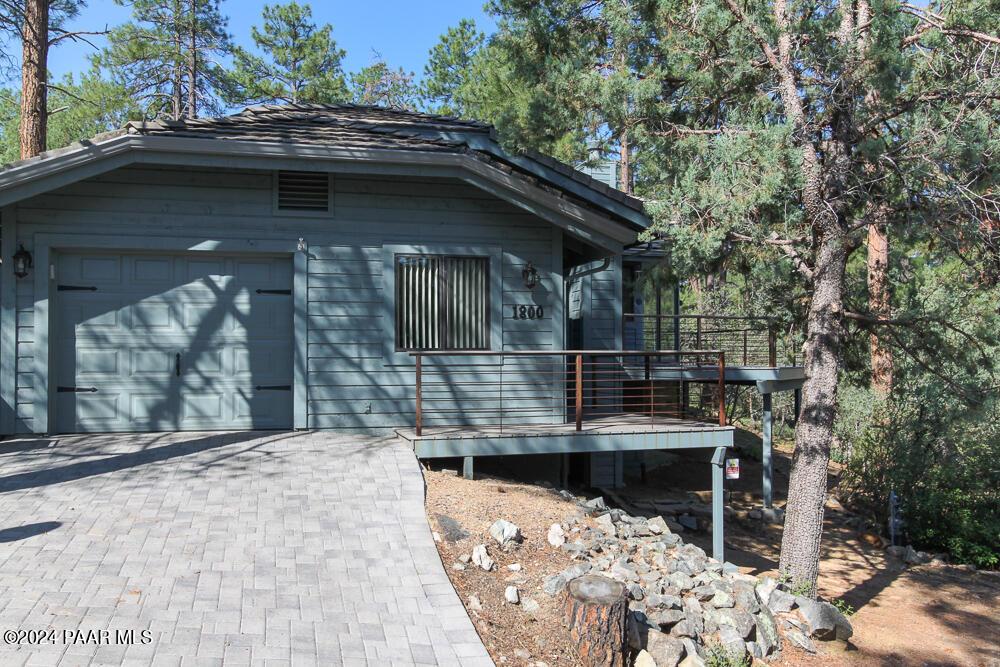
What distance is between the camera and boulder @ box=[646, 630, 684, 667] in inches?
196

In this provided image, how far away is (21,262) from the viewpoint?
866cm

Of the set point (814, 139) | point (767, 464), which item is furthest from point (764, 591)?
point (767, 464)

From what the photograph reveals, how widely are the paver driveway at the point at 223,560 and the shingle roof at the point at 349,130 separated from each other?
3.77 meters

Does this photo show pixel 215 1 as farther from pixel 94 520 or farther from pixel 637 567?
pixel 637 567

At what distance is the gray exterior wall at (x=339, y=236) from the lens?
28.9 feet

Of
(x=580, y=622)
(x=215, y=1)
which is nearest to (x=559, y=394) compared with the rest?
(x=580, y=622)

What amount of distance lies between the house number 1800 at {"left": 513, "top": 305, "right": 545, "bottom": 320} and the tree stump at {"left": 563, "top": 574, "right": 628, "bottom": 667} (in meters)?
5.50

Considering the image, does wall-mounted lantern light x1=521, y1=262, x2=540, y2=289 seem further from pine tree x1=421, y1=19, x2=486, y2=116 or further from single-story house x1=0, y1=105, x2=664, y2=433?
pine tree x1=421, y1=19, x2=486, y2=116

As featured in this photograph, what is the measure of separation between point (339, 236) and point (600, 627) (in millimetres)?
6278

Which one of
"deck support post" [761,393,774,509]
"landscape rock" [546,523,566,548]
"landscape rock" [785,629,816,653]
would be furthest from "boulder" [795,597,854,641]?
"deck support post" [761,393,774,509]

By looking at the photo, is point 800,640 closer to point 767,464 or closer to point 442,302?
point 442,302

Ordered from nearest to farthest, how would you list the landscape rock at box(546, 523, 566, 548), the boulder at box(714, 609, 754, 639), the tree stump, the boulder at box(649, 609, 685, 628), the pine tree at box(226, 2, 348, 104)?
the tree stump, the boulder at box(649, 609, 685, 628), the boulder at box(714, 609, 754, 639), the landscape rock at box(546, 523, 566, 548), the pine tree at box(226, 2, 348, 104)

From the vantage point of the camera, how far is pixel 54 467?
24.5 ft

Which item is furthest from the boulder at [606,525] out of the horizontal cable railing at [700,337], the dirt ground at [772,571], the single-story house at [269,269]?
the horizontal cable railing at [700,337]
